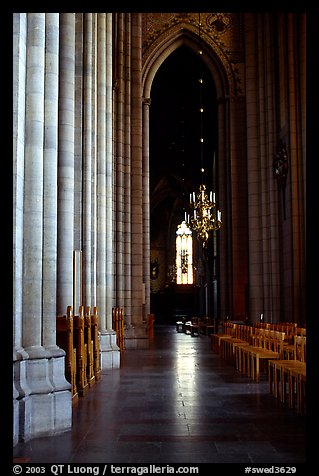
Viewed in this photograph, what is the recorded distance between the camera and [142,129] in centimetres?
2538

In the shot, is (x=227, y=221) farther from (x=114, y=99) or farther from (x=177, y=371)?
(x=177, y=371)

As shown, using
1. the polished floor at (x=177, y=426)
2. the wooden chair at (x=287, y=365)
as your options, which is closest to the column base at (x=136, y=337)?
the polished floor at (x=177, y=426)

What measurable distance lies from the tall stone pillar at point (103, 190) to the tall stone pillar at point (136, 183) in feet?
23.5

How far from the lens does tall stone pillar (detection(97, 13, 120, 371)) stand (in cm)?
1424

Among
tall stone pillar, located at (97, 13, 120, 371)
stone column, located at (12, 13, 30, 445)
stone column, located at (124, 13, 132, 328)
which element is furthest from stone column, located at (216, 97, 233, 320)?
stone column, located at (12, 13, 30, 445)

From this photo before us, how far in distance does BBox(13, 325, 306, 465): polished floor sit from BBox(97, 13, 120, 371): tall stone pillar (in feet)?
7.54

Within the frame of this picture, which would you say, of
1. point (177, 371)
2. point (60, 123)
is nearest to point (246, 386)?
point (177, 371)

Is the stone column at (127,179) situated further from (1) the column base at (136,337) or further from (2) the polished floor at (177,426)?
(2) the polished floor at (177,426)

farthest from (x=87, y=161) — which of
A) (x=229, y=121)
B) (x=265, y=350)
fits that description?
(x=229, y=121)

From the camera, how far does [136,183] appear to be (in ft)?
75.9

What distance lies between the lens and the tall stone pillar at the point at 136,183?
2223 centimetres

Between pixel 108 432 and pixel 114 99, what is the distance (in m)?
16.8

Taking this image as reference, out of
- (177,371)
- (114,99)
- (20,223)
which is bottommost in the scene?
(177,371)

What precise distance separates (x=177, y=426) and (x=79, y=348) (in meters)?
3.11
